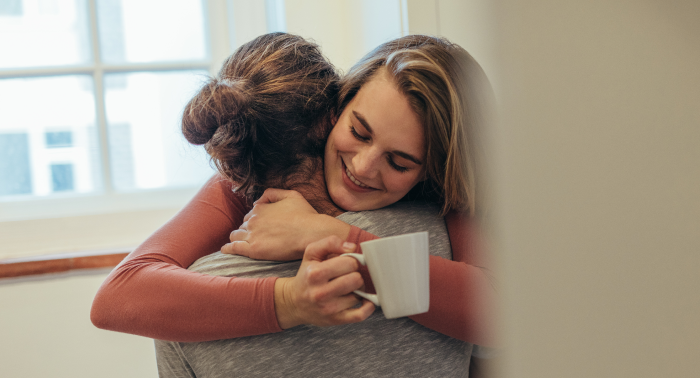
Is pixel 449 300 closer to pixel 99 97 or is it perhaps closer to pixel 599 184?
pixel 599 184

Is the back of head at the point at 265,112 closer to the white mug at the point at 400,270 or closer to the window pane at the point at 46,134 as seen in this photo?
the white mug at the point at 400,270

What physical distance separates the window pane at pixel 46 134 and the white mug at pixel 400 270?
64.7 inches

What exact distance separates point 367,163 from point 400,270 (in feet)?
0.99

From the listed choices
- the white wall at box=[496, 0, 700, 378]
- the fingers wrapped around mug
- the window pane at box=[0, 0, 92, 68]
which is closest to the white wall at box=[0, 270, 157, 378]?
the window pane at box=[0, 0, 92, 68]

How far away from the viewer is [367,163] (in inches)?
29.4

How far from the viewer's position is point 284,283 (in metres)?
0.60

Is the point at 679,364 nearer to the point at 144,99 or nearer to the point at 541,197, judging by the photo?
the point at 541,197

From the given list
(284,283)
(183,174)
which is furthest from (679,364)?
(183,174)

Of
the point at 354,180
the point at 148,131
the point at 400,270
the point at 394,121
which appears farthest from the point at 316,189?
the point at 148,131

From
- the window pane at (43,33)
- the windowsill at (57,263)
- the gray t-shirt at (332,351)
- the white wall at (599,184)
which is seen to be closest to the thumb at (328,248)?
the gray t-shirt at (332,351)

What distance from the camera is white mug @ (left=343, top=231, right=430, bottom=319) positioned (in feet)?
1.53

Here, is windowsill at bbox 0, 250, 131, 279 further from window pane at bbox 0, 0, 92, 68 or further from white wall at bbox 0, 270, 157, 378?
window pane at bbox 0, 0, 92, 68

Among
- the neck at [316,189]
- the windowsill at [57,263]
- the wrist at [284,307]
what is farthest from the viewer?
the windowsill at [57,263]

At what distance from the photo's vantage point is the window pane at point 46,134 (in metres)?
1.75
